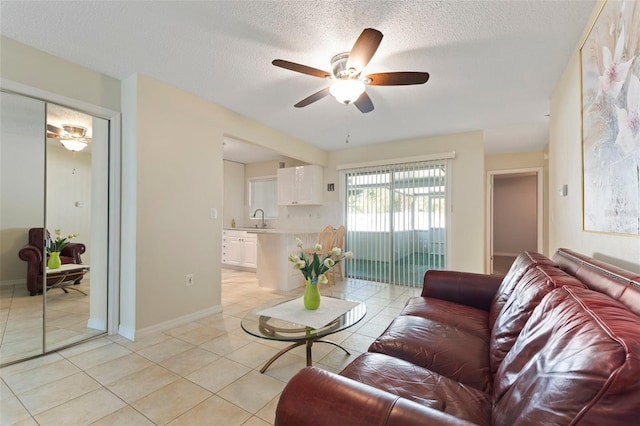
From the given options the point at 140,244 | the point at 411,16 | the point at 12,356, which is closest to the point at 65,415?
the point at 12,356

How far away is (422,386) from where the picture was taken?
1.09 metres

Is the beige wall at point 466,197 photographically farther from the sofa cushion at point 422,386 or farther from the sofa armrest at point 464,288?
the sofa cushion at point 422,386

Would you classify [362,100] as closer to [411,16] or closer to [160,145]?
[411,16]

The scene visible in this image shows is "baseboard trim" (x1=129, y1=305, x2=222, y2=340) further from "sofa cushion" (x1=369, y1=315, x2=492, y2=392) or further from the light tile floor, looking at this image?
"sofa cushion" (x1=369, y1=315, x2=492, y2=392)

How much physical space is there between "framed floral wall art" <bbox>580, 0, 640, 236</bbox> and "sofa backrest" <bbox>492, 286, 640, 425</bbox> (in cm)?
68

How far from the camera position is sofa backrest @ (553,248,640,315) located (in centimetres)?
92

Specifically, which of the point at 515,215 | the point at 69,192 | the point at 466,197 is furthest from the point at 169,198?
the point at 515,215

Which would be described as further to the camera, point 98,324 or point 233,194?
point 233,194

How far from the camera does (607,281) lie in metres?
1.11

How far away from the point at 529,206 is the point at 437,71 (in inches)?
275

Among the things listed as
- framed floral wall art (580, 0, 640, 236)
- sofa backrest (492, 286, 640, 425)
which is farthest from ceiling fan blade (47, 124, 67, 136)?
framed floral wall art (580, 0, 640, 236)

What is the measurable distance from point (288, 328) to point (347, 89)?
5.75 feet

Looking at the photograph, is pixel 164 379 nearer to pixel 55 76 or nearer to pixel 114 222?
pixel 114 222

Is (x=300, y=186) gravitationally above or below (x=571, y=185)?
above
